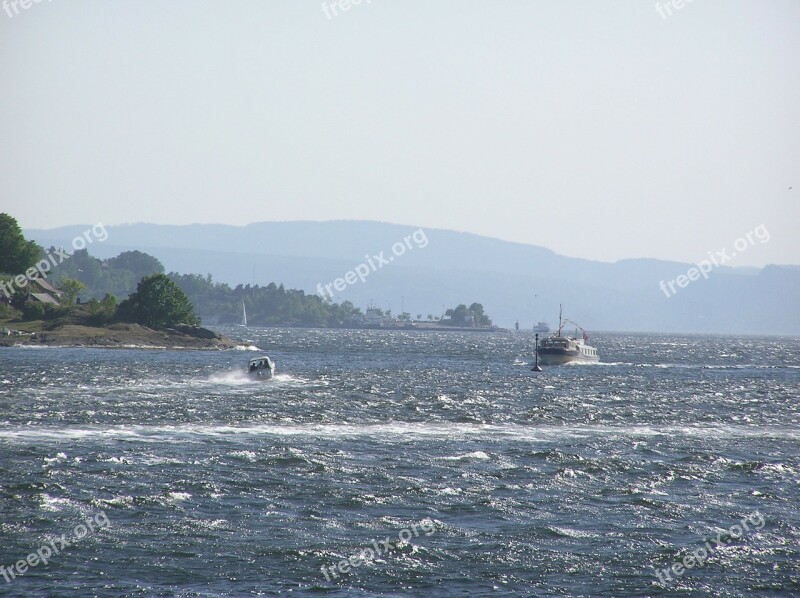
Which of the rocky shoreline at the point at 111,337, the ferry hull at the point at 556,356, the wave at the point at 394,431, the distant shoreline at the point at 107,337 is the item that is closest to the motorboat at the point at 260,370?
the wave at the point at 394,431

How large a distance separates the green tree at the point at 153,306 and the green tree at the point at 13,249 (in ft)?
63.0

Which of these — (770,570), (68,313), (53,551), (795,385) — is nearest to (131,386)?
(53,551)

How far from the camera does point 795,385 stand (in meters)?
122

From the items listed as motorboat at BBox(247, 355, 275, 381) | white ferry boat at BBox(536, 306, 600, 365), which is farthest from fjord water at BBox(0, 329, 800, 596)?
white ferry boat at BBox(536, 306, 600, 365)

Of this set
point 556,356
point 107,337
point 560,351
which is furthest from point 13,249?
point 560,351

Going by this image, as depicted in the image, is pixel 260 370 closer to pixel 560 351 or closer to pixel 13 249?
pixel 560 351

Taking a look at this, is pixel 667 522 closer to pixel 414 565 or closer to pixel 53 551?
pixel 414 565

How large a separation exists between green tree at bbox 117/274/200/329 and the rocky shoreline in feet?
10.6

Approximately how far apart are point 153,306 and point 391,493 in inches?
6243

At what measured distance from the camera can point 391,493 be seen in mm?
43219

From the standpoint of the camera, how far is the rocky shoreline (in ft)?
551

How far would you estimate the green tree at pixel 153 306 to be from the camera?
19462 cm

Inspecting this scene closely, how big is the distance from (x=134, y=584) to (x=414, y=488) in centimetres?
1661

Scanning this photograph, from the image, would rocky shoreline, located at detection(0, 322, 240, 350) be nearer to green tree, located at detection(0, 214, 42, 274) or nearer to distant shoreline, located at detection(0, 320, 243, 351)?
distant shoreline, located at detection(0, 320, 243, 351)
